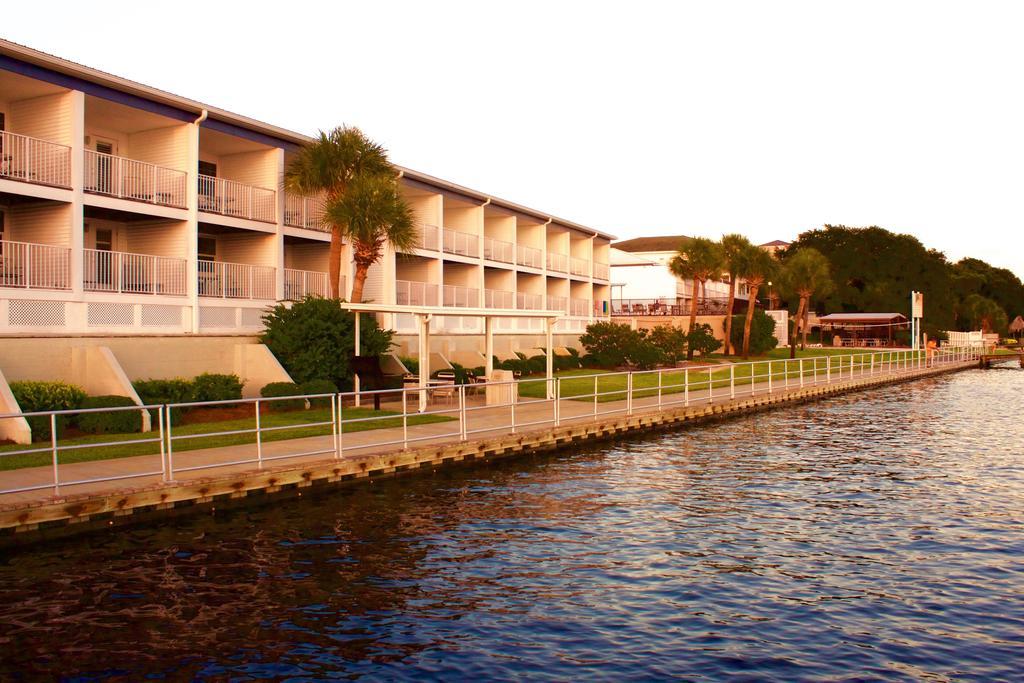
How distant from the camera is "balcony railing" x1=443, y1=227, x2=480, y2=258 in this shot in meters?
41.3

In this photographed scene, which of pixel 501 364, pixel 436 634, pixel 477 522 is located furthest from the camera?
pixel 501 364

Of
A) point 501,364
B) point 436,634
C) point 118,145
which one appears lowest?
point 436,634

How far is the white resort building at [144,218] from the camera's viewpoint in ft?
74.5

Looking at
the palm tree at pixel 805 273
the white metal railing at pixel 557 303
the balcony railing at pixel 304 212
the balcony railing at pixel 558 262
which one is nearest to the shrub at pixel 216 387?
the balcony railing at pixel 304 212

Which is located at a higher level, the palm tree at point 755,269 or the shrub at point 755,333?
the palm tree at point 755,269

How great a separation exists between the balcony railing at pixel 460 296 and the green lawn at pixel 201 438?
1631cm

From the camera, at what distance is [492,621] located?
980 cm

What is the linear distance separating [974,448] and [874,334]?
3013 inches

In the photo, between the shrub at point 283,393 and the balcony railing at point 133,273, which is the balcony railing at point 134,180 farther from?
the shrub at point 283,393

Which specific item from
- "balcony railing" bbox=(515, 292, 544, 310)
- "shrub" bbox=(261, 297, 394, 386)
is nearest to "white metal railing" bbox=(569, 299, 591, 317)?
"balcony railing" bbox=(515, 292, 544, 310)

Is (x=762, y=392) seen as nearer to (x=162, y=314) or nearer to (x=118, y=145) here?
(x=162, y=314)

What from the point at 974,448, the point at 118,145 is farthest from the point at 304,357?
the point at 974,448

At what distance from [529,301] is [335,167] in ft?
72.3

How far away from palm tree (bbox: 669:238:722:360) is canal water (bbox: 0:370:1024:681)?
39.3 metres
